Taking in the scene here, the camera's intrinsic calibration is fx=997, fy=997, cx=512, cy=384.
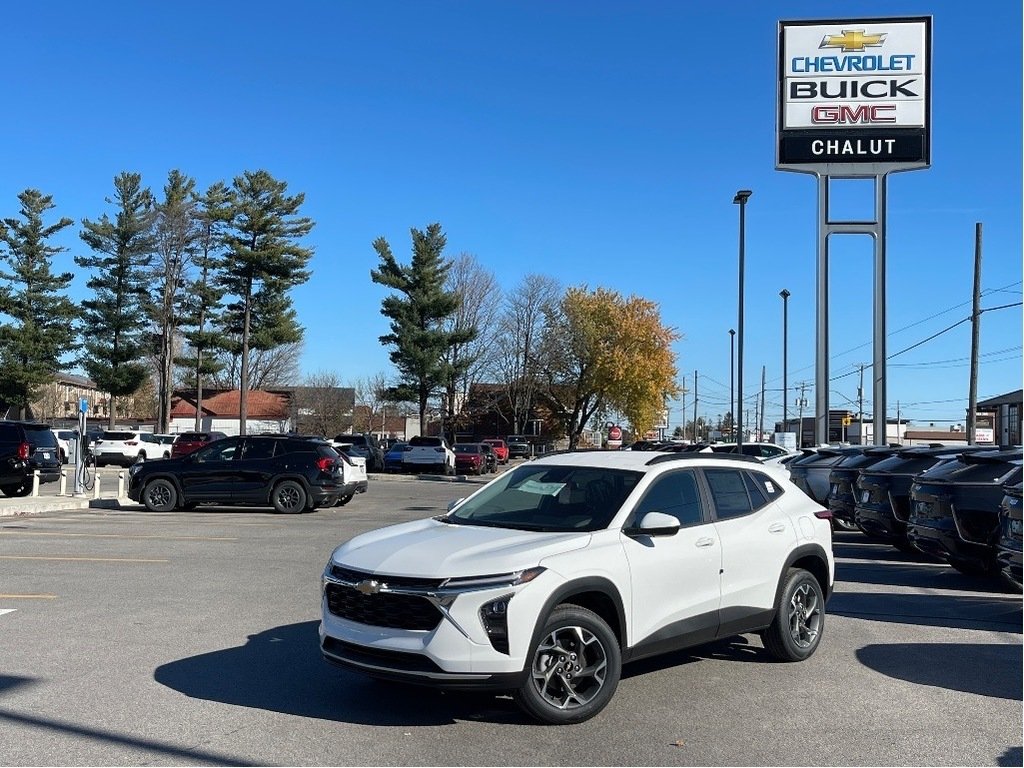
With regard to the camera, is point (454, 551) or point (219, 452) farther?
point (219, 452)

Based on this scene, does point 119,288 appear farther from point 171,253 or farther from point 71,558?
point 71,558

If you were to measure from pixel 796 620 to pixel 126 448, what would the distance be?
41.8 meters

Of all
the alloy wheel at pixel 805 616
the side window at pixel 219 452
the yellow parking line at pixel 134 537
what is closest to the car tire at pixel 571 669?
the alloy wheel at pixel 805 616

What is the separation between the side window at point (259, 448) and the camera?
838 inches

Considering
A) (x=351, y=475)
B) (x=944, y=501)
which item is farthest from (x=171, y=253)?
(x=944, y=501)

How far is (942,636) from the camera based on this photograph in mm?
8992

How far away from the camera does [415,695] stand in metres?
6.72

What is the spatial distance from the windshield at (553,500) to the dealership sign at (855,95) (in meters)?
28.1

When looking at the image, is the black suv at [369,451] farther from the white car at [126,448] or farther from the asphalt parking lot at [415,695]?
the asphalt parking lot at [415,695]

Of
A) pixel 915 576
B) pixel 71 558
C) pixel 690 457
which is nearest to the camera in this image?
pixel 690 457

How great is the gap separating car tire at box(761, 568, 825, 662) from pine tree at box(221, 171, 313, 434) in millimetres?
48742

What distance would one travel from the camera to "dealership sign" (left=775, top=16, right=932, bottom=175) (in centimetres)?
3183

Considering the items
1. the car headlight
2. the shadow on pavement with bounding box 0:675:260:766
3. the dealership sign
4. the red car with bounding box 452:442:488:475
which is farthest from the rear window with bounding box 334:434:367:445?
the car headlight

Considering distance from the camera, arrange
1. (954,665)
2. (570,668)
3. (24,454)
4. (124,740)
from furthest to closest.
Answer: (24,454)
(954,665)
(570,668)
(124,740)
